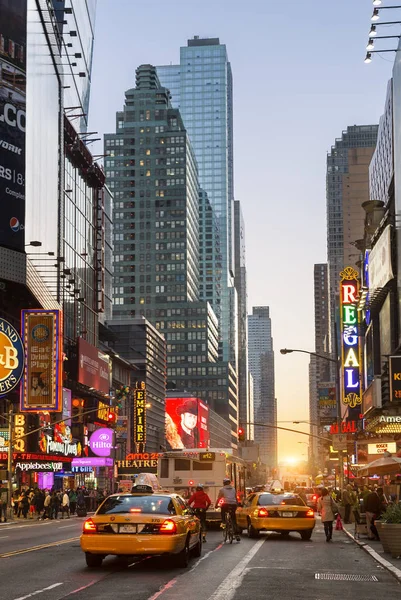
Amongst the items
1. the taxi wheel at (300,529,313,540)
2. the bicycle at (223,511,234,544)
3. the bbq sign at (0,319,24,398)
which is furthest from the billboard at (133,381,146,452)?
the bicycle at (223,511,234,544)

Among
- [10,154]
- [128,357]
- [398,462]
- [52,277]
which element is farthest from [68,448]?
[128,357]

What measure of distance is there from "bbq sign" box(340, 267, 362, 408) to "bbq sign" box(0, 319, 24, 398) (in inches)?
944

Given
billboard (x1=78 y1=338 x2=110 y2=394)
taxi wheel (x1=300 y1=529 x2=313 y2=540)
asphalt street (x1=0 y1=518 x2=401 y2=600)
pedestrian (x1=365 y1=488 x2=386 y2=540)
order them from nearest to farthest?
asphalt street (x1=0 y1=518 x2=401 y2=600), pedestrian (x1=365 y1=488 x2=386 y2=540), taxi wheel (x1=300 y1=529 x2=313 y2=540), billboard (x1=78 y1=338 x2=110 y2=394)

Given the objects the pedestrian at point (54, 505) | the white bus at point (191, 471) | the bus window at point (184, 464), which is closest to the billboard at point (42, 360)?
the pedestrian at point (54, 505)

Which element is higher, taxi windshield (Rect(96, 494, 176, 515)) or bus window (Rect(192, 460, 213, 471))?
bus window (Rect(192, 460, 213, 471))

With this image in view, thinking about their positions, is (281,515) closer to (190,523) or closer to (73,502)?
(190,523)

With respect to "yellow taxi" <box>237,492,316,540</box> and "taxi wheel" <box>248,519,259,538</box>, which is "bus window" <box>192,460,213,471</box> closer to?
"taxi wheel" <box>248,519,259,538</box>

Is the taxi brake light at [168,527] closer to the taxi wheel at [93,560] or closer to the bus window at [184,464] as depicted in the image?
the taxi wheel at [93,560]

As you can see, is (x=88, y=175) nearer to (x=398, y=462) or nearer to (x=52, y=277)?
(x=52, y=277)

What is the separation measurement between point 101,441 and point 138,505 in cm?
A: 8328

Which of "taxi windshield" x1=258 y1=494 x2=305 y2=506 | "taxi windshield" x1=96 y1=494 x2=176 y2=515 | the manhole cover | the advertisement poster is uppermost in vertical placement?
the advertisement poster

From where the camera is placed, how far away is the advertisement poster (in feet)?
236

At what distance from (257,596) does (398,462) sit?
2362 cm

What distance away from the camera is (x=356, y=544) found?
28797 mm
